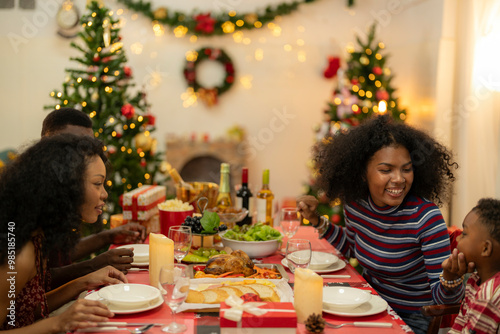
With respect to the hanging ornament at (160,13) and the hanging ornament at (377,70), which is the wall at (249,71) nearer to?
the hanging ornament at (160,13)

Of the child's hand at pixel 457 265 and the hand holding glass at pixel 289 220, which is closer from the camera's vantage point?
the child's hand at pixel 457 265

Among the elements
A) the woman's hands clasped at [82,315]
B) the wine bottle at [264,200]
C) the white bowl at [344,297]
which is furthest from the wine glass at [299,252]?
the wine bottle at [264,200]

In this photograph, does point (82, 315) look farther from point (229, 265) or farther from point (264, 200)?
point (264, 200)

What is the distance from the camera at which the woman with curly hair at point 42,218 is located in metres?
1.38

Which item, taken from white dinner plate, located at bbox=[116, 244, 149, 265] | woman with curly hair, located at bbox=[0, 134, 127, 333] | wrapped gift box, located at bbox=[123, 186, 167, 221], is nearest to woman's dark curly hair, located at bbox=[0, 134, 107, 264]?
woman with curly hair, located at bbox=[0, 134, 127, 333]

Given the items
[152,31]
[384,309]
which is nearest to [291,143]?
[152,31]

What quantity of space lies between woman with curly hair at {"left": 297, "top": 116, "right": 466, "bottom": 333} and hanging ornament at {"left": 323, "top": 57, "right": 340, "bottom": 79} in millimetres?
3684

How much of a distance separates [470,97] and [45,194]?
3762mm

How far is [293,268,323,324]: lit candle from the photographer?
1391mm

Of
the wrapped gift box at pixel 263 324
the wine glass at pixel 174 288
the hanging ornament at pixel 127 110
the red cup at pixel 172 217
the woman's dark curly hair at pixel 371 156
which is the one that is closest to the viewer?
the wrapped gift box at pixel 263 324

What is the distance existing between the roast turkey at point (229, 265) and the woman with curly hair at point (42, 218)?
1.06ft

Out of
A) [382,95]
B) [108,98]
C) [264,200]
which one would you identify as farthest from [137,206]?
[382,95]

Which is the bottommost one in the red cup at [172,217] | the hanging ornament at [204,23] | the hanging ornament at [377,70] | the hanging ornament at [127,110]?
the red cup at [172,217]

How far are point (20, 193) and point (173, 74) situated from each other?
461 centimetres
